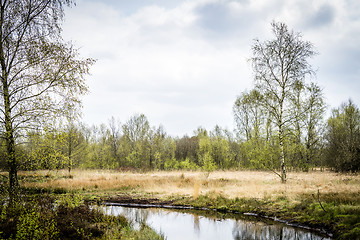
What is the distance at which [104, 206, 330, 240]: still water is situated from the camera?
9336 mm

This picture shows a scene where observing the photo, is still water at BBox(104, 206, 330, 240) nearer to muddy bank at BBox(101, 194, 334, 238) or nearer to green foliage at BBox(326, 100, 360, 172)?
muddy bank at BBox(101, 194, 334, 238)

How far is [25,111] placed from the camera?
8.16 metres

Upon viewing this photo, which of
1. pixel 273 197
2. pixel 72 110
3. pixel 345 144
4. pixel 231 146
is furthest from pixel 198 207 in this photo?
pixel 231 146

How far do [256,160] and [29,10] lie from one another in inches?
618

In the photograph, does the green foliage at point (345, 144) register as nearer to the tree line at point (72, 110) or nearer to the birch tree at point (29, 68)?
the tree line at point (72, 110)

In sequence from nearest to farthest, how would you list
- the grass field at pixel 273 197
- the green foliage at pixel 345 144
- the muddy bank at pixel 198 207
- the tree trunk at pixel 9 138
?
the tree trunk at pixel 9 138 → the grass field at pixel 273 197 → the muddy bank at pixel 198 207 → the green foliage at pixel 345 144

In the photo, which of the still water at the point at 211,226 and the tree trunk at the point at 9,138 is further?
the still water at the point at 211,226

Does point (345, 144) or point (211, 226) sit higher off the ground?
point (345, 144)

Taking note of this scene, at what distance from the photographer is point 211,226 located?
10.8 meters

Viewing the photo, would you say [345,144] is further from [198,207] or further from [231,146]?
[231,146]

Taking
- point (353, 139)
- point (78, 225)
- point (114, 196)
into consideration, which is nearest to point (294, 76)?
point (353, 139)

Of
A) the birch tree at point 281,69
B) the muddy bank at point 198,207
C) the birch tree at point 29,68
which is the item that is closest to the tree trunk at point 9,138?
the birch tree at point 29,68

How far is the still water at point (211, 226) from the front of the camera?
9.34m

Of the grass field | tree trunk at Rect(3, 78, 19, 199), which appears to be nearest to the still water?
the grass field
